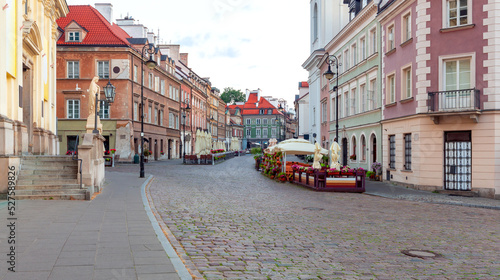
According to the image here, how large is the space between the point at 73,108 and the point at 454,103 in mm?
35375

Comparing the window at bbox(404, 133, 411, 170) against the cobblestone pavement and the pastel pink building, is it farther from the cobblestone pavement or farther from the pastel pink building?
the cobblestone pavement

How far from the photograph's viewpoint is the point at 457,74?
1973cm

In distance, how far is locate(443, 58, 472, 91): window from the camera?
64.1 ft

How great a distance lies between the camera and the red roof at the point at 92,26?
4400 cm

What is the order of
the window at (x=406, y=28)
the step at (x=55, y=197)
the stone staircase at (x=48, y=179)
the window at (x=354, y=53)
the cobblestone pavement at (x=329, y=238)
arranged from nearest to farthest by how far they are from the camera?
the cobblestone pavement at (x=329, y=238) < the step at (x=55, y=197) < the stone staircase at (x=48, y=179) < the window at (x=406, y=28) < the window at (x=354, y=53)

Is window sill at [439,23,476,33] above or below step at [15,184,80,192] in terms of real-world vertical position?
above

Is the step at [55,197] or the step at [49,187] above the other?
the step at [49,187]

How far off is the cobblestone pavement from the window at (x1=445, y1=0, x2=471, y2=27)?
28.6ft

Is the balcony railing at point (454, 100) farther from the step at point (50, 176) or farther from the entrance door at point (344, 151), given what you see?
the entrance door at point (344, 151)

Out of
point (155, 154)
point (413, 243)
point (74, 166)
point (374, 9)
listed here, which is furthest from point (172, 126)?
point (413, 243)

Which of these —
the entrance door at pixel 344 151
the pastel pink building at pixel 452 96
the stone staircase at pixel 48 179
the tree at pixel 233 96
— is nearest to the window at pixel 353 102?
the entrance door at pixel 344 151

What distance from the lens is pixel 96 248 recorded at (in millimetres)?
7145

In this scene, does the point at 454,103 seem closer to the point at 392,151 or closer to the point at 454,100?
the point at 454,100

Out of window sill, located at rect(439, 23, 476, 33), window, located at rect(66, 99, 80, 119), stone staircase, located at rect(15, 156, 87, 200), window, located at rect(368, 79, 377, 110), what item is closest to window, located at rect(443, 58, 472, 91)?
window sill, located at rect(439, 23, 476, 33)
